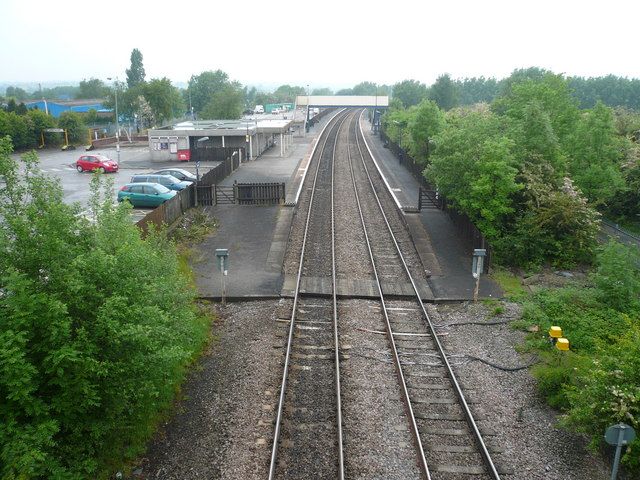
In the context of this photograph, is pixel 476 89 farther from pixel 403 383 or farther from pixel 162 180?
pixel 403 383

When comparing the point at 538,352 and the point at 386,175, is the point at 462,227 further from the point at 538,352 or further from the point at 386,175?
the point at 386,175

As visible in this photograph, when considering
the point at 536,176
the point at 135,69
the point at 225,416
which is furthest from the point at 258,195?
the point at 135,69

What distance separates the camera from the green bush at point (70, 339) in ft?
25.5

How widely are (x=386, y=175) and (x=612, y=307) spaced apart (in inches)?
977

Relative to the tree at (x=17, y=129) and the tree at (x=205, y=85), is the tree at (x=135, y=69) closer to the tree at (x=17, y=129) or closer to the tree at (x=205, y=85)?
the tree at (x=205, y=85)

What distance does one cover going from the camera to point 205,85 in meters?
112

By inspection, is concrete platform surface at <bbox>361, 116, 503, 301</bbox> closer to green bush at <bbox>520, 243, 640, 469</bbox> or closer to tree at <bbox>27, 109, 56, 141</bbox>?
green bush at <bbox>520, 243, 640, 469</bbox>

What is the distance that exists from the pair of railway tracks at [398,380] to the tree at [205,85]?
9754 centimetres

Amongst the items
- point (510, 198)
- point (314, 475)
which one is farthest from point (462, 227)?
point (314, 475)

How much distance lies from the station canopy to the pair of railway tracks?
225ft

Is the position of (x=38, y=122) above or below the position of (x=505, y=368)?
above

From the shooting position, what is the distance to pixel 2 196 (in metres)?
9.09

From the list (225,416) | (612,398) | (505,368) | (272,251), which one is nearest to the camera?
(612,398)

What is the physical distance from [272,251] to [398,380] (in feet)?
31.9
